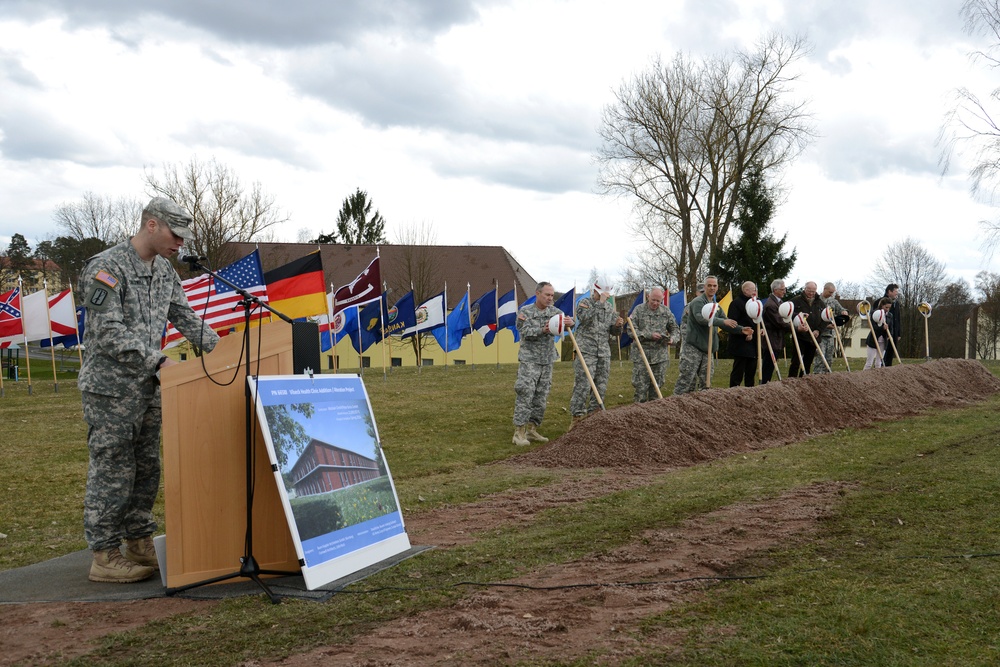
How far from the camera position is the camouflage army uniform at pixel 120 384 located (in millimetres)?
4824

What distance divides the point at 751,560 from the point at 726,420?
593 cm

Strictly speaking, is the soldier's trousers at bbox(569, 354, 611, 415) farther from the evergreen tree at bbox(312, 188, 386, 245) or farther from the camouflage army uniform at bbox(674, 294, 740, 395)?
the evergreen tree at bbox(312, 188, 386, 245)

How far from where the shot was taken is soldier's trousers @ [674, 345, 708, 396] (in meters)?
14.3

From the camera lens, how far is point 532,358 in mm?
11523

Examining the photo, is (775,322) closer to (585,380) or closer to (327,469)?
(585,380)

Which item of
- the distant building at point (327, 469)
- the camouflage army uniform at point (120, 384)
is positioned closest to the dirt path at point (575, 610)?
the distant building at point (327, 469)

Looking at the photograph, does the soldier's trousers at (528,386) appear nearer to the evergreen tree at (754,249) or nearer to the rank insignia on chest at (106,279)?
the rank insignia on chest at (106,279)

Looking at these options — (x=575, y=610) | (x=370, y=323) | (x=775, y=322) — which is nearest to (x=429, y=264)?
→ (x=370, y=323)

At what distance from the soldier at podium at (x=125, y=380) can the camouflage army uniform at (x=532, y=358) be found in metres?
6.58

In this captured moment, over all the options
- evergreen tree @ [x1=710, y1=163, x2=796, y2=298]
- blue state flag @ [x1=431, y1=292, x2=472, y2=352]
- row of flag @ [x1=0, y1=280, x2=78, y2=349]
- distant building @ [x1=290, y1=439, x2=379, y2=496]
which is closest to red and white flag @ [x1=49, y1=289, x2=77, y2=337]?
row of flag @ [x1=0, y1=280, x2=78, y2=349]

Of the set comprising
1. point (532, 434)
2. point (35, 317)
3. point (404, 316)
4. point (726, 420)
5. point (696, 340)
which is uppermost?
point (35, 317)

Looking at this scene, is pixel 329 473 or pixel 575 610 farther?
pixel 329 473

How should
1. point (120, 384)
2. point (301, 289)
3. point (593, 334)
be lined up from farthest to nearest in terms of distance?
point (301, 289)
point (593, 334)
point (120, 384)

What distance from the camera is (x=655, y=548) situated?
546cm
